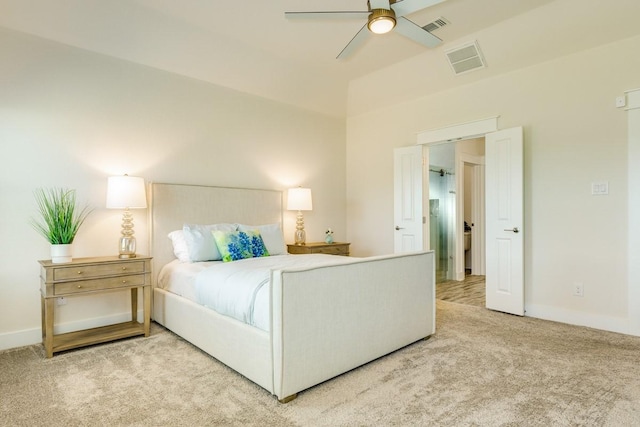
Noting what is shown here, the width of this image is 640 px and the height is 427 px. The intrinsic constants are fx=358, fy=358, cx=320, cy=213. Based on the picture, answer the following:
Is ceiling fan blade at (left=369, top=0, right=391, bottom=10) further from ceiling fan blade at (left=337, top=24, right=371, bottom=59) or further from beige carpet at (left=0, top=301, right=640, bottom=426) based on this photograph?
beige carpet at (left=0, top=301, right=640, bottom=426)

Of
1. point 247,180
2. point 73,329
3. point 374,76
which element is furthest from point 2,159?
point 374,76

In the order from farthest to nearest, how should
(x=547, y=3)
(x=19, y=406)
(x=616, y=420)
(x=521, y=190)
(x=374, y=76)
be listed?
(x=374, y=76)
(x=521, y=190)
(x=547, y=3)
(x=19, y=406)
(x=616, y=420)

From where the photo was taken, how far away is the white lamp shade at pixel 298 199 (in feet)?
15.3

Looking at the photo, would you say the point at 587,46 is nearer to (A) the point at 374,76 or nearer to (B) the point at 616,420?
(A) the point at 374,76

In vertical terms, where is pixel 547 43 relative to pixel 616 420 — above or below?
above

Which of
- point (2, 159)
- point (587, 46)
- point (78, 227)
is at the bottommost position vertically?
point (78, 227)

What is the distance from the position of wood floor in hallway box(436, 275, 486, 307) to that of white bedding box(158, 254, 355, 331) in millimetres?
2118

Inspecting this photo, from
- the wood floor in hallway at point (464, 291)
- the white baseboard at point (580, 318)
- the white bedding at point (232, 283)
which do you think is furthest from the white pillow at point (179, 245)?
the white baseboard at point (580, 318)

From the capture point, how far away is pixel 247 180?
176 inches

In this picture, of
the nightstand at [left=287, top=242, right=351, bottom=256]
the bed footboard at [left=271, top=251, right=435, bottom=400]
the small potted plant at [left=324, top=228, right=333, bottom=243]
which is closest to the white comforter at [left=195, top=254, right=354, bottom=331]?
the bed footboard at [left=271, top=251, right=435, bottom=400]

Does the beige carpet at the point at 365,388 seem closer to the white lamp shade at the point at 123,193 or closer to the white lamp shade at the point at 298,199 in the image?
the white lamp shade at the point at 123,193

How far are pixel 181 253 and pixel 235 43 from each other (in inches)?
90.2

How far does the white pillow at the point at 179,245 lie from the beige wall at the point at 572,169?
3480mm

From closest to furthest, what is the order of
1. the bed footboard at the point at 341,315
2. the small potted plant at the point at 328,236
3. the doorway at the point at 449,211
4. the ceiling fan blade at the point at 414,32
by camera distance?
the bed footboard at the point at 341,315 → the ceiling fan blade at the point at 414,32 → the small potted plant at the point at 328,236 → the doorway at the point at 449,211
